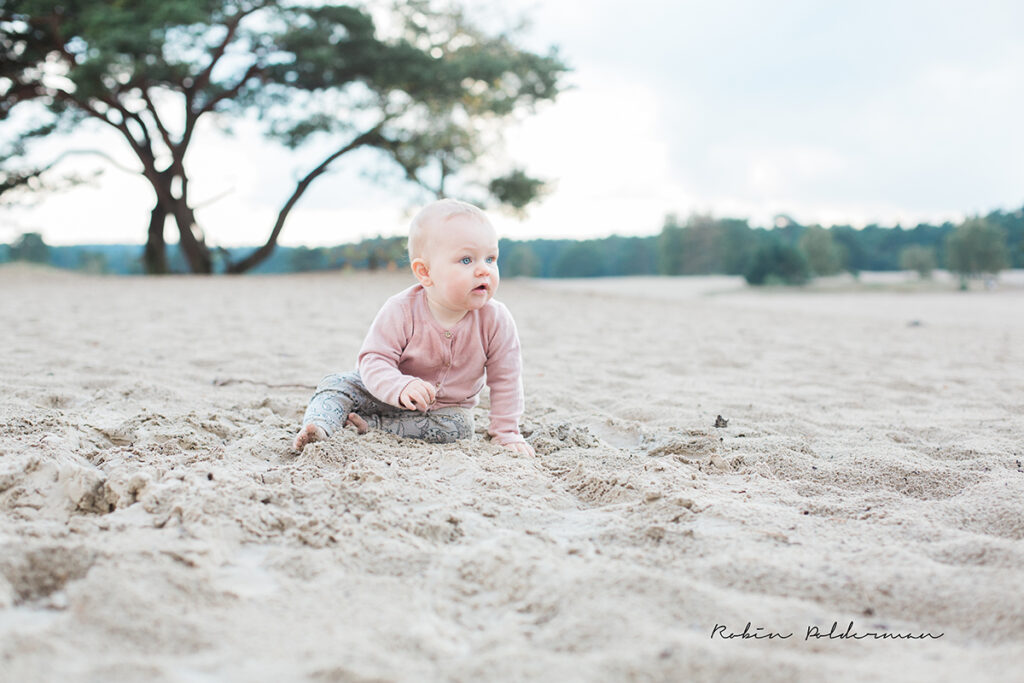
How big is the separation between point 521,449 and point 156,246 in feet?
47.1

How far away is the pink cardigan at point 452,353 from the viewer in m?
2.20

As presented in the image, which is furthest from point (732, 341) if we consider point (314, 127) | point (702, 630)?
point (314, 127)

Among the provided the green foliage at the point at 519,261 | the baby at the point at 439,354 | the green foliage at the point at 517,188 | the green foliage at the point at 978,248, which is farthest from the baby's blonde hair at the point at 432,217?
the green foliage at the point at 978,248

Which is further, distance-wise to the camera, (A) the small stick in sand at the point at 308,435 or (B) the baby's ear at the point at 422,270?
(B) the baby's ear at the point at 422,270

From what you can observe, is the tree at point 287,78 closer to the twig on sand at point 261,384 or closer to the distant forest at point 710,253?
the distant forest at point 710,253

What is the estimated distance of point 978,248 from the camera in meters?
17.7

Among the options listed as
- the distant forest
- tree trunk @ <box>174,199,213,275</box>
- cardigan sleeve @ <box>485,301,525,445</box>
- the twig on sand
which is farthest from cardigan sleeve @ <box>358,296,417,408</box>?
tree trunk @ <box>174,199,213,275</box>

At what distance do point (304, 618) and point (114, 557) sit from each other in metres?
0.37

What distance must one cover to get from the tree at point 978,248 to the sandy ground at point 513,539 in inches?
691

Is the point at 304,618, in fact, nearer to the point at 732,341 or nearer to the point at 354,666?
the point at 354,666

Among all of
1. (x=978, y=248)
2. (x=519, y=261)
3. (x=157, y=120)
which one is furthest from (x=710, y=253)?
(x=157, y=120)

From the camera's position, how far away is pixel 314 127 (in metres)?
12.7

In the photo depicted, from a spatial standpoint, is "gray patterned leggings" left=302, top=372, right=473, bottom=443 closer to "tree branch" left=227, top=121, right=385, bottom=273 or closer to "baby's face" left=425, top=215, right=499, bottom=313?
"baby's face" left=425, top=215, right=499, bottom=313

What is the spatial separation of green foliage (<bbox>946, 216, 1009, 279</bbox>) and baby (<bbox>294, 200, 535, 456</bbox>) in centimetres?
1916
